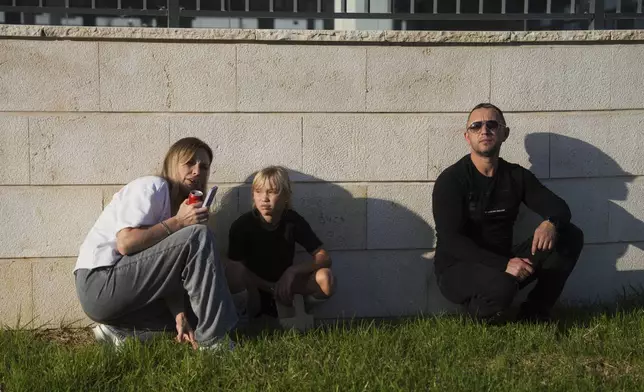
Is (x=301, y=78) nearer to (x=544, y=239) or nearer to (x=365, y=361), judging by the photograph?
(x=544, y=239)

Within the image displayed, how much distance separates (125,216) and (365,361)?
1391 mm

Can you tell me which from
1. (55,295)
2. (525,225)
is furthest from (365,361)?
(55,295)

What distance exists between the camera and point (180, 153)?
457 cm

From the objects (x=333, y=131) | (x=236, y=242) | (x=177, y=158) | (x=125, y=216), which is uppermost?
(x=333, y=131)

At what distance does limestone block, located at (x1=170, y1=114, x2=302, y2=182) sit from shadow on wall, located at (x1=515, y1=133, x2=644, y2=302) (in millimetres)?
1459

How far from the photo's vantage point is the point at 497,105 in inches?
208

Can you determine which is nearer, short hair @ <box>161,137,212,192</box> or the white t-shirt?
the white t-shirt

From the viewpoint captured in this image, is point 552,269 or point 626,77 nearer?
point 552,269

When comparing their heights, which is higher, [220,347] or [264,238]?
[264,238]

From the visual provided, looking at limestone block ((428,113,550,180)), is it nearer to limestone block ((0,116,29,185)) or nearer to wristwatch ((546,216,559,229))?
wristwatch ((546,216,559,229))

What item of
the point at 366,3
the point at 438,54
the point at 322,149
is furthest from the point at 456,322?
the point at 366,3

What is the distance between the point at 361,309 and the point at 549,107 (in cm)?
169

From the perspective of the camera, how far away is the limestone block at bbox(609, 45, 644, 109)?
5352 millimetres

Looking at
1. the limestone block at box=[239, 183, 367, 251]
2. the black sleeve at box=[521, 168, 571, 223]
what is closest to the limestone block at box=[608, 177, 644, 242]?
the black sleeve at box=[521, 168, 571, 223]
